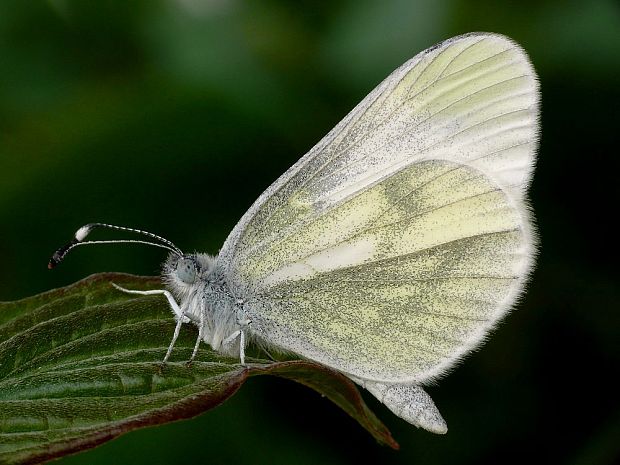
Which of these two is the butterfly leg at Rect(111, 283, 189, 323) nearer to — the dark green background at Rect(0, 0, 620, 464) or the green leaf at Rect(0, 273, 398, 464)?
the green leaf at Rect(0, 273, 398, 464)

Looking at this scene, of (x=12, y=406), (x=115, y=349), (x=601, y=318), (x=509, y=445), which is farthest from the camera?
(x=601, y=318)

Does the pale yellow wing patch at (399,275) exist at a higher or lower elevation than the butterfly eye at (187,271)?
lower

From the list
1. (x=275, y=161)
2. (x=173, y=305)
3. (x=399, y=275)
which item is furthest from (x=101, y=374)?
(x=275, y=161)

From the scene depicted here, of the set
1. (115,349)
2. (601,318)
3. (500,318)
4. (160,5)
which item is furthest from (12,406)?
(160,5)

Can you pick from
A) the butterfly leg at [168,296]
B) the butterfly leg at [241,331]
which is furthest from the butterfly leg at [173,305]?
the butterfly leg at [241,331]

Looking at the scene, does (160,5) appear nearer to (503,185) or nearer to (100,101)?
(100,101)

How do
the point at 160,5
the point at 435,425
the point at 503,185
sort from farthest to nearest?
the point at 160,5
the point at 503,185
the point at 435,425

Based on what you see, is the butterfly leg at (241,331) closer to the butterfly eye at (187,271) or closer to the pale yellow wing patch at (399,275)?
the pale yellow wing patch at (399,275)

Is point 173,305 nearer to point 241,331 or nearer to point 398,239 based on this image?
point 241,331
